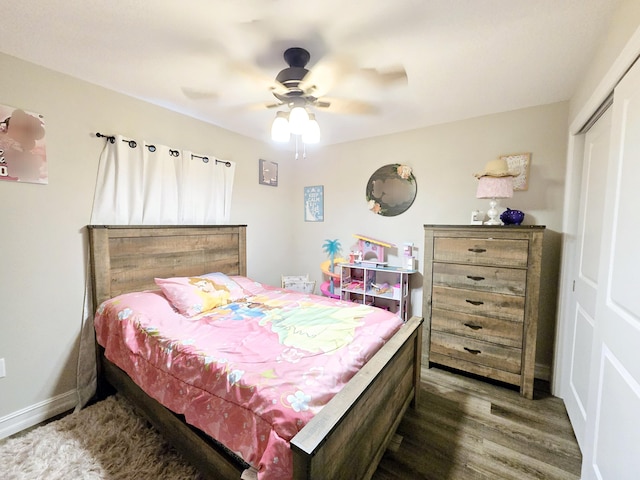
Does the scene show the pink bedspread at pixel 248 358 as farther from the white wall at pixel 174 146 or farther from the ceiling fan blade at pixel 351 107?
the ceiling fan blade at pixel 351 107

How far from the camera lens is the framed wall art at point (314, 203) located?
143 inches

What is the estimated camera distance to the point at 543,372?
93.7 inches

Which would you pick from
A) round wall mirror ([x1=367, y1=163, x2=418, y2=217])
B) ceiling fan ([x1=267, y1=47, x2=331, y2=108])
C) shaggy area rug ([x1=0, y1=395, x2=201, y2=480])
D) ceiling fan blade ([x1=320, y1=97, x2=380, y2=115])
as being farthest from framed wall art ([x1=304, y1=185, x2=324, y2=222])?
shaggy area rug ([x1=0, y1=395, x2=201, y2=480])

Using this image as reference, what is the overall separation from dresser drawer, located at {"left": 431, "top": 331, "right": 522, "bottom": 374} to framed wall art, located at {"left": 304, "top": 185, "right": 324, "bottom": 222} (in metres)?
1.99

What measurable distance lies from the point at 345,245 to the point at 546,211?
A: 2015mm

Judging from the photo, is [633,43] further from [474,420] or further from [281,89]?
[474,420]

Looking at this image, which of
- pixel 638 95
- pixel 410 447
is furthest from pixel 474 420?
pixel 638 95

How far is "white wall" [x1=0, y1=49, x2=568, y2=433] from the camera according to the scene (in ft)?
5.81

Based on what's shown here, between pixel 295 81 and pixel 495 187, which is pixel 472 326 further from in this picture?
pixel 295 81

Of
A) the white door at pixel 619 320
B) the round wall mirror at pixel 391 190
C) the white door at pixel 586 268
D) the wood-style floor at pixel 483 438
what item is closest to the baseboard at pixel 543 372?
the wood-style floor at pixel 483 438

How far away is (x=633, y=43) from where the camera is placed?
1.05m

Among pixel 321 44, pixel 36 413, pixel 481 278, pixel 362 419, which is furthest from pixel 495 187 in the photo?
pixel 36 413

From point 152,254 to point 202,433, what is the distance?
5.13 ft

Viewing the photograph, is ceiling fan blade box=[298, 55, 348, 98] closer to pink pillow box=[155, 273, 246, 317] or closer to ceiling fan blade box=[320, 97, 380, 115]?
ceiling fan blade box=[320, 97, 380, 115]
